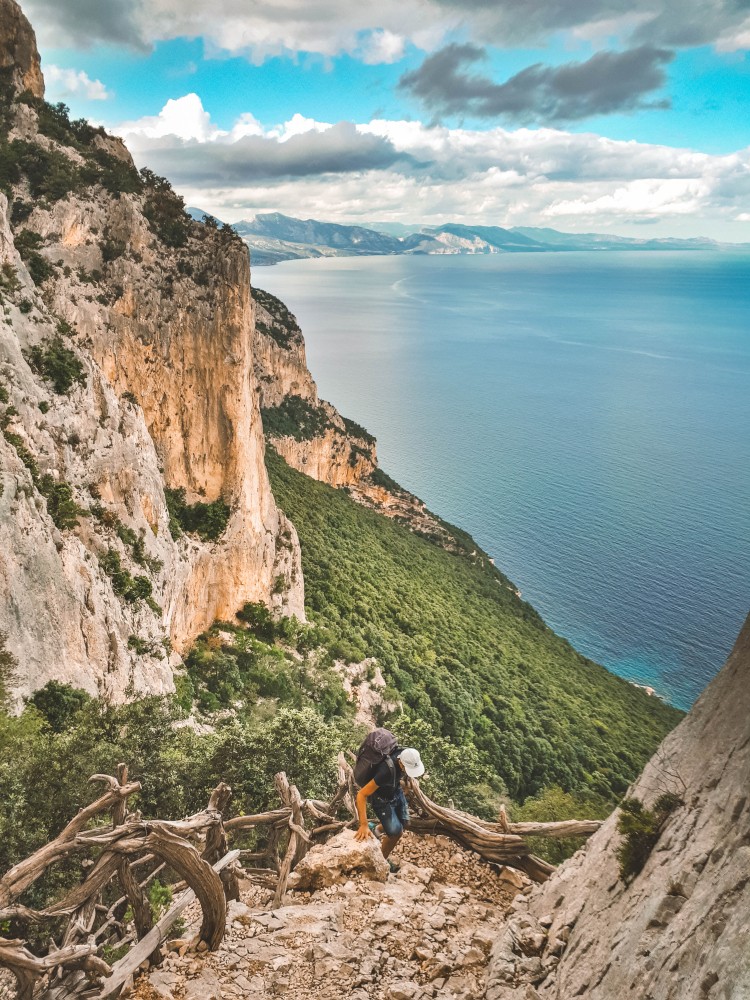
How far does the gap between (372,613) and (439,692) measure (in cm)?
606

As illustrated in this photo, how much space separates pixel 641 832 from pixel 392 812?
11.9 feet

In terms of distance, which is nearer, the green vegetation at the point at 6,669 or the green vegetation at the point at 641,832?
the green vegetation at the point at 641,832

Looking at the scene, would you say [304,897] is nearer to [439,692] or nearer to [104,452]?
[104,452]

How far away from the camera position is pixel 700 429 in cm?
8494

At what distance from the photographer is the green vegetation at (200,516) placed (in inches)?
955

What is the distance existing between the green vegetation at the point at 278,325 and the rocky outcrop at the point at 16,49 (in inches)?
1285

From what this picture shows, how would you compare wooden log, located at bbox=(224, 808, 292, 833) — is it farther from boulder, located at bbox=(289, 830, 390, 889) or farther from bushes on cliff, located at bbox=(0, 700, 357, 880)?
bushes on cliff, located at bbox=(0, 700, 357, 880)

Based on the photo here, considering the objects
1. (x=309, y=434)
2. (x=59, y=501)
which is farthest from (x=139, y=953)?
(x=309, y=434)

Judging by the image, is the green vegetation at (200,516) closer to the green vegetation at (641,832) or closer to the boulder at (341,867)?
the boulder at (341,867)

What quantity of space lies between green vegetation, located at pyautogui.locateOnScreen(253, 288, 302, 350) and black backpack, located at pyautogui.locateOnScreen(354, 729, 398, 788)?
52986 mm

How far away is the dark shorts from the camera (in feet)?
26.1

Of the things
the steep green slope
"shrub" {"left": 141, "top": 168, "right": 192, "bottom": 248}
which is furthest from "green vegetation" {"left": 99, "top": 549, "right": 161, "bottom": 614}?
"shrub" {"left": 141, "top": 168, "right": 192, "bottom": 248}

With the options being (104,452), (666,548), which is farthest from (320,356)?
(104,452)

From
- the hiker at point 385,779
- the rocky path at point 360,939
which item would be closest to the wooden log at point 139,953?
the rocky path at point 360,939
